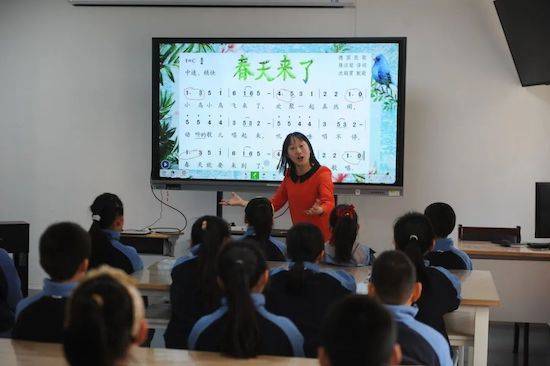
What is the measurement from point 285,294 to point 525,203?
3.46 meters

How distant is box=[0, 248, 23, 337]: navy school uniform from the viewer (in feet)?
10.00

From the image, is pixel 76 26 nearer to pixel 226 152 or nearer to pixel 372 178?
pixel 226 152

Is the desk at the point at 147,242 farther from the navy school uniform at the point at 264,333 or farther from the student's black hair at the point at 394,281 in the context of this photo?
the student's black hair at the point at 394,281

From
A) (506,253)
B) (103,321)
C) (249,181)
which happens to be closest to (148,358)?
(103,321)

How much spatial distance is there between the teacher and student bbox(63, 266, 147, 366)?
3.08 meters

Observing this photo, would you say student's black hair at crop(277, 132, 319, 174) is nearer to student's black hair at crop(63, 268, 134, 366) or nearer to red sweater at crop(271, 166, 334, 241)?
red sweater at crop(271, 166, 334, 241)

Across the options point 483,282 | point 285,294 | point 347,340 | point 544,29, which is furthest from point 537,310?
point 347,340

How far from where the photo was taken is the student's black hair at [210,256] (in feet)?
9.22

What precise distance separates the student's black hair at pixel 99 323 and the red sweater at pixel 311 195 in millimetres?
3047

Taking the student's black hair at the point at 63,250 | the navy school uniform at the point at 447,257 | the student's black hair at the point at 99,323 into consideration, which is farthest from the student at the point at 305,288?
the student's black hair at the point at 99,323

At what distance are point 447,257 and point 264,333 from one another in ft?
5.94

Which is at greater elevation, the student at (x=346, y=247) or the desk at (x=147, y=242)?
the student at (x=346, y=247)

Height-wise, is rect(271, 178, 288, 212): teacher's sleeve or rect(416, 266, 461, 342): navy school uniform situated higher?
rect(271, 178, 288, 212): teacher's sleeve

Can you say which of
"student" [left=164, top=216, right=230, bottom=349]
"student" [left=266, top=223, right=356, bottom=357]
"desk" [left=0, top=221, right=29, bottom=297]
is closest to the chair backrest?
"student" [left=266, top=223, right=356, bottom=357]
